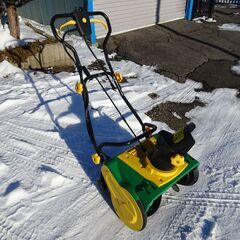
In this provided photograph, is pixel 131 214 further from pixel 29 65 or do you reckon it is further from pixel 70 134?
pixel 29 65

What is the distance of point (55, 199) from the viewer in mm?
2549

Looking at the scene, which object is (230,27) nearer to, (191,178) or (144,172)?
(191,178)

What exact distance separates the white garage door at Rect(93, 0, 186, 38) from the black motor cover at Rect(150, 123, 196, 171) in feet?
17.8

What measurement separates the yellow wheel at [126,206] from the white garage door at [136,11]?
5383mm

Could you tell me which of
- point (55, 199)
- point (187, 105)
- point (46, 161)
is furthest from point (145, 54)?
point (55, 199)

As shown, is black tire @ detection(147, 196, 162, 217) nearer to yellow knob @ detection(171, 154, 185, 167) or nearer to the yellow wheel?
the yellow wheel

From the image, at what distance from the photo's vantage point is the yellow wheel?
2045 mm

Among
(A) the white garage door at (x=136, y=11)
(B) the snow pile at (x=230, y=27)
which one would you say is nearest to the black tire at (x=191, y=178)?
(A) the white garage door at (x=136, y=11)

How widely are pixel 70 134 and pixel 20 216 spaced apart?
1247 millimetres

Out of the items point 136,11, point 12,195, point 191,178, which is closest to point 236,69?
point 136,11

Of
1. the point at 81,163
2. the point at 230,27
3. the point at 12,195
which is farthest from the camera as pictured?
the point at 230,27

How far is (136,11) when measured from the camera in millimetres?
7758

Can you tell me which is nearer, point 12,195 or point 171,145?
point 171,145

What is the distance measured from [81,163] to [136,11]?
6018 mm
